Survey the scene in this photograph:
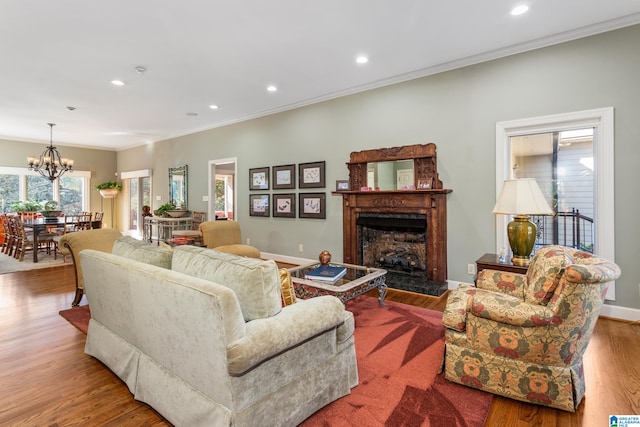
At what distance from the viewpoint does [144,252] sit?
220cm

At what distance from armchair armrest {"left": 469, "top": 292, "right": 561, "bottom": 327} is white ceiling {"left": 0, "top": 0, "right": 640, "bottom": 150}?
252 cm

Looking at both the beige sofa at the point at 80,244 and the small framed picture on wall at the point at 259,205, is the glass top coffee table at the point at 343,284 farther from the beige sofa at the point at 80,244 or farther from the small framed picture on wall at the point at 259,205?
the small framed picture on wall at the point at 259,205

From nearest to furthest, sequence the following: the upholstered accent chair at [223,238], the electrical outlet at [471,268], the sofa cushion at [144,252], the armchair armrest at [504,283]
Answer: the sofa cushion at [144,252] < the armchair armrest at [504,283] < the electrical outlet at [471,268] < the upholstered accent chair at [223,238]

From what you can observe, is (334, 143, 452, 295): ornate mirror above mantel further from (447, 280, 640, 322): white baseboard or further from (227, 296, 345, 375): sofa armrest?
(227, 296, 345, 375): sofa armrest

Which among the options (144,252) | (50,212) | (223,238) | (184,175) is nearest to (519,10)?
(144,252)

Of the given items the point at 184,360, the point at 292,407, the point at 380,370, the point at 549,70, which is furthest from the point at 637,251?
the point at 184,360

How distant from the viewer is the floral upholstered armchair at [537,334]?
172 cm

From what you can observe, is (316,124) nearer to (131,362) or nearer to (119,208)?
(131,362)

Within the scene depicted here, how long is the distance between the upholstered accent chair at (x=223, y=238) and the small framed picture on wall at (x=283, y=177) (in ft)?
3.98

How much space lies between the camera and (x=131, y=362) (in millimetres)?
2012

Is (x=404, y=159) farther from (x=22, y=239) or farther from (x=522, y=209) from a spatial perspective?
(x=22, y=239)

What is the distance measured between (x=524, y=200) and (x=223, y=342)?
110 inches

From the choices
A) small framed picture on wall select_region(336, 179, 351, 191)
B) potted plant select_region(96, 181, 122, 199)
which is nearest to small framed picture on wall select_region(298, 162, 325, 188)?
small framed picture on wall select_region(336, 179, 351, 191)

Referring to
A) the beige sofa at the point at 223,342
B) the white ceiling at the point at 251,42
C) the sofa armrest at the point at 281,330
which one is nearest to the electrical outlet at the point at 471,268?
the white ceiling at the point at 251,42
